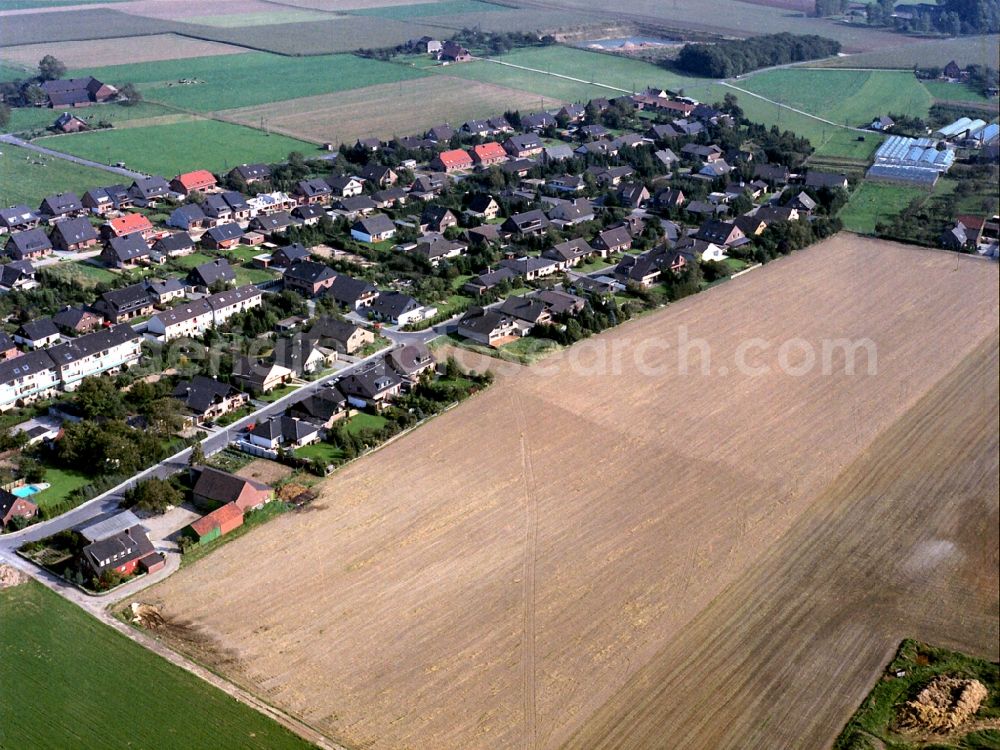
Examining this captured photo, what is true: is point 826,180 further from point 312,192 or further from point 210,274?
point 210,274

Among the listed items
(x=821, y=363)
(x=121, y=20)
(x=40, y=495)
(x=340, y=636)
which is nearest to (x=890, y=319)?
(x=821, y=363)

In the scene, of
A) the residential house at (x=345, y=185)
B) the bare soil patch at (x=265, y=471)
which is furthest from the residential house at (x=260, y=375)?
the residential house at (x=345, y=185)

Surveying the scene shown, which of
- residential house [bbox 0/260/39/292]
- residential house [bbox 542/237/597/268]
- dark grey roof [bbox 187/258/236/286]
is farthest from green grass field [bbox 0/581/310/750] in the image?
residential house [bbox 542/237/597/268]

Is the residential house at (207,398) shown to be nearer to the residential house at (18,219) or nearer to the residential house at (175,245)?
the residential house at (175,245)

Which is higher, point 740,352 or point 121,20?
point 121,20

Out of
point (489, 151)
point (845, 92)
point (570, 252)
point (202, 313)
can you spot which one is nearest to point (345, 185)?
point (489, 151)

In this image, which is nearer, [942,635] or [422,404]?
[942,635]

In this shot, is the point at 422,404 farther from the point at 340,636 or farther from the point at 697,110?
the point at 697,110
